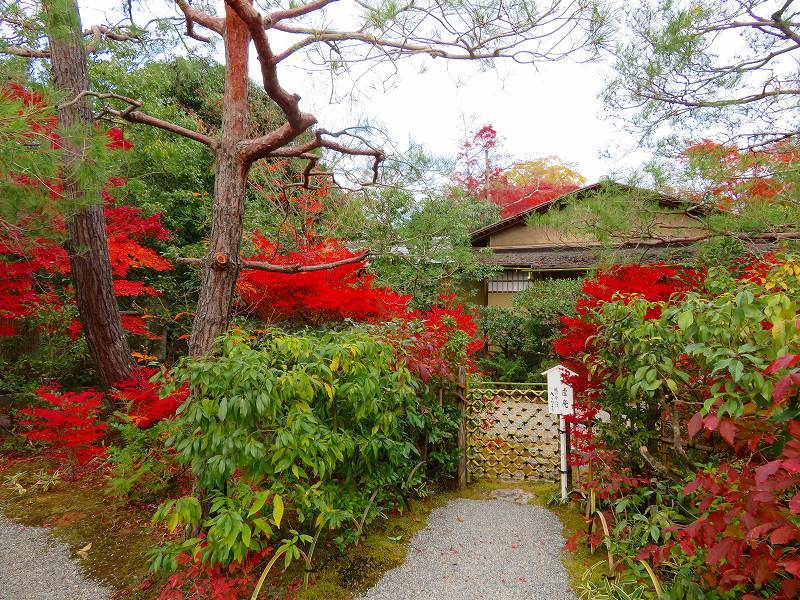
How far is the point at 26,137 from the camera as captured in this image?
2.61 m

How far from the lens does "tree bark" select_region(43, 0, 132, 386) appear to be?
4.28m

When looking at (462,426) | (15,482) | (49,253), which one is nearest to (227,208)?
(462,426)

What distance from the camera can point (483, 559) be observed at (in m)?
3.02

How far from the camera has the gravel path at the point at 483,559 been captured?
2.68 meters

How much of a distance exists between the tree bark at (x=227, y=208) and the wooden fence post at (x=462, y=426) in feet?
6.88

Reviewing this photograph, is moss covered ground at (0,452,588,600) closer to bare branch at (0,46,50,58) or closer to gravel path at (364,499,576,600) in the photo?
gravel path at (364,499,576,600)

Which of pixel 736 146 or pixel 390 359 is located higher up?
pixel 736 146

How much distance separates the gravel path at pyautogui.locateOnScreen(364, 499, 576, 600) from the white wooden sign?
0.85 metres

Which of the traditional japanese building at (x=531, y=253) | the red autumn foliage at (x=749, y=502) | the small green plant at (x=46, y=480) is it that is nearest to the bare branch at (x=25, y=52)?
the small green plant at (x=46, y=480)

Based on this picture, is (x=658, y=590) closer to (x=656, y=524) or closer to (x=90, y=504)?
(x=656, y=524)

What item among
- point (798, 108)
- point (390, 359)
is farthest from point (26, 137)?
point (798, 108)

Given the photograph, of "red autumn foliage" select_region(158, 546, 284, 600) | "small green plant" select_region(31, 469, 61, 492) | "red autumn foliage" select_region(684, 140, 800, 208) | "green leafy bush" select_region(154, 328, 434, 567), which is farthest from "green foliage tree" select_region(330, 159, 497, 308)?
"small green plant" select_region(31, 469, 61, 492)

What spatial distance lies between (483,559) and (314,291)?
11.8 feet

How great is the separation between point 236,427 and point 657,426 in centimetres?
250
